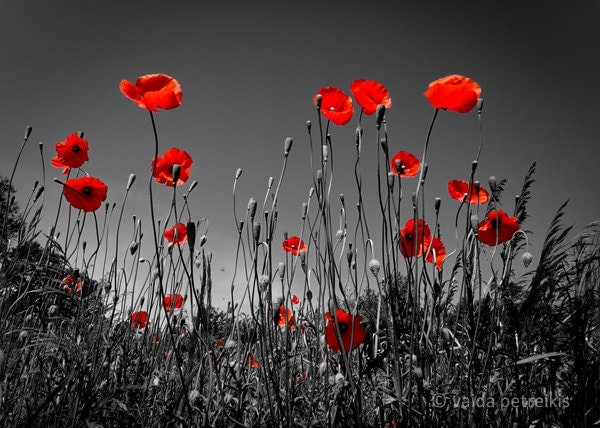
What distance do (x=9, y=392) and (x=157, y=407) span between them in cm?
62

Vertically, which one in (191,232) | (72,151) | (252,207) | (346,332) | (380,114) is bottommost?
(346,332)

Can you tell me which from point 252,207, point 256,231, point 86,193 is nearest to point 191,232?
point 256,231

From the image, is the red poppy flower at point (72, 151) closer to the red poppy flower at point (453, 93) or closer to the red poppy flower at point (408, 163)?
the red poppy flower at point (408, 163)

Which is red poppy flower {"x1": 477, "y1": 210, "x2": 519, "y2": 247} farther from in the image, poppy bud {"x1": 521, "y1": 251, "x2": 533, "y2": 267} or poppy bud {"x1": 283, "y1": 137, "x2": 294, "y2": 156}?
poppy bud {"x1": 283, "y1": 137, "x2": 294, "y2": 156}

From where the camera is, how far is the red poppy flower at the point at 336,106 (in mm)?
1540

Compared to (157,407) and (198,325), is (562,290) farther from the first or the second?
(157,407)

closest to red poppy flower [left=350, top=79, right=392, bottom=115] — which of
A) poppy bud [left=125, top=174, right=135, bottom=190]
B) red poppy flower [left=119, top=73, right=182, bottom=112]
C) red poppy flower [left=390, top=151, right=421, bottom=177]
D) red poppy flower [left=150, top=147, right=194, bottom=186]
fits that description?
red poppy flower [left=390, top=151, right=421, bottom=177]

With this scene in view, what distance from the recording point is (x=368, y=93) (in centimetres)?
150

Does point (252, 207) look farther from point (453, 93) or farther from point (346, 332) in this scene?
point (453, 93)

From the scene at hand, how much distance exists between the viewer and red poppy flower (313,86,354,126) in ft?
5.05

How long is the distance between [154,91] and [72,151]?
1.58 meters

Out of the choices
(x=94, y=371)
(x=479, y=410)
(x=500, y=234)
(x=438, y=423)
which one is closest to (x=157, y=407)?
(x=94, y=371)

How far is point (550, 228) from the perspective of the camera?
1569 mm

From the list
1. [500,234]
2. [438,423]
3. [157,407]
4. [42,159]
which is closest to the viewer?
[438,423]
